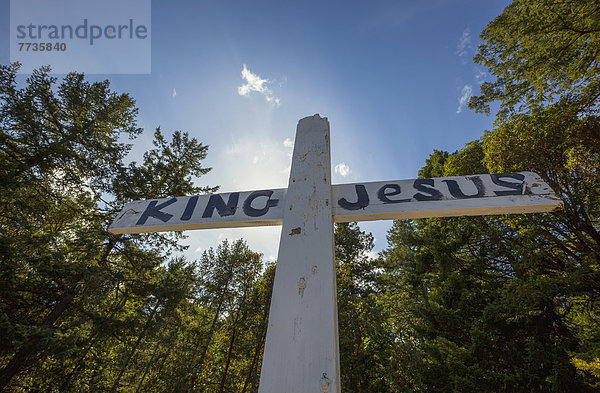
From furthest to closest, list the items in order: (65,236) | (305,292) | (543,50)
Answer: (65,236) < (543,50) < (305,292)

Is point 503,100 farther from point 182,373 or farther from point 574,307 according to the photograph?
point 182,373

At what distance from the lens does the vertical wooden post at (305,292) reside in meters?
0.68

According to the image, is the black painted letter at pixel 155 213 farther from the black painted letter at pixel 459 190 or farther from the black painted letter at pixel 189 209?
the black painted letter at pixel 459 190

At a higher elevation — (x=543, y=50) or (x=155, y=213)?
(x=543, y=50)

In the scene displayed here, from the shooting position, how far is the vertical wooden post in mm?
677

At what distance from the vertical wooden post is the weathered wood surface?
10cm

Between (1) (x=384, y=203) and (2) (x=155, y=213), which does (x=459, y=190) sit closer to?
(1) (x=384, y=203)

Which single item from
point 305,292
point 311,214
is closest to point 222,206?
point 311,214

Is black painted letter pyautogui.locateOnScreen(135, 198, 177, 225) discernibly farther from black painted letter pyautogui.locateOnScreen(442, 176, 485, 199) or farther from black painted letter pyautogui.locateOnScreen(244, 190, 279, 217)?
black painted letter pyautogui.locateOnScreen(442, 176, 485, 199)

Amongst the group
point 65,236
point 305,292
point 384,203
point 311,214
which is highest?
point 65,236

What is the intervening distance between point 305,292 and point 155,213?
37.9 inches

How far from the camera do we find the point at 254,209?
116 centimetres

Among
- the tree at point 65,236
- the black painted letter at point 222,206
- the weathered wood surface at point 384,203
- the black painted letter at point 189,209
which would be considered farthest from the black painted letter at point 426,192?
the tree at point 65,236

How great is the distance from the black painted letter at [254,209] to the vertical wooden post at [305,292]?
109 mm
